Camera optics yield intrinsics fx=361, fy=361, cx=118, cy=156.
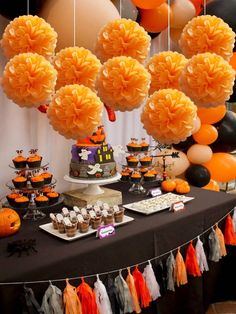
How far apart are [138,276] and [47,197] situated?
0.52 m

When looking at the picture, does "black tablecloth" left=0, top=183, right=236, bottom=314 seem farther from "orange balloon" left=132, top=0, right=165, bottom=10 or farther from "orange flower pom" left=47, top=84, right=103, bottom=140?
"orange balloon" left=132, top=0, right=165, bottom=10

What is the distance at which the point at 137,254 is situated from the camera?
1.40 meters

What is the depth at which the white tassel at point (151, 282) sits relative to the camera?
139 centimetres

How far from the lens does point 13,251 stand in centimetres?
117

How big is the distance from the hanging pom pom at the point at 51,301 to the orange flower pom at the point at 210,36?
926mm

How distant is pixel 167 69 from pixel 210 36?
180 mm

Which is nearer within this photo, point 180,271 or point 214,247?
point 180,271

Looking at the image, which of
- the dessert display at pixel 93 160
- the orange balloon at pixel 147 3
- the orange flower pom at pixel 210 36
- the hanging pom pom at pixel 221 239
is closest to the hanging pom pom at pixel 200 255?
the hanging pom pom at pixel 221 239

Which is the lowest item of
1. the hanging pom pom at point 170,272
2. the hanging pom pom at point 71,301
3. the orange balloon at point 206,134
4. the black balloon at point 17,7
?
the hanging pom pom at point 170,272

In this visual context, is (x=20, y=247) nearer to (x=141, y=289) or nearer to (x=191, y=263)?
(x=141, y=289)

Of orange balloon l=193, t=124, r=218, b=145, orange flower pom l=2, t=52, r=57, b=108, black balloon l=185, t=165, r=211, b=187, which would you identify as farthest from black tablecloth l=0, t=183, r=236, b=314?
orange flower pom l=2, t=52, r=57, b=108

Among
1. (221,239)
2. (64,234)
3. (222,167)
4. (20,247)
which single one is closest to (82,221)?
(64,234)

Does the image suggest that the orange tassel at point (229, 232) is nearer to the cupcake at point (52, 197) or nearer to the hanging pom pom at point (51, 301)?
the cupcake at point (52, 197)

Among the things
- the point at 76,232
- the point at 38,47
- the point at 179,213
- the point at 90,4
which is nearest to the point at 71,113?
the point at 38,47
